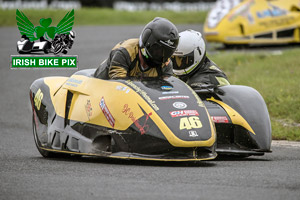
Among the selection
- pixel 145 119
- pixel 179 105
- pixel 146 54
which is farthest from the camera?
pixel 146 54

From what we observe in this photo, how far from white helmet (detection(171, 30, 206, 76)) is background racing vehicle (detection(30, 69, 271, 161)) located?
63 centimetres

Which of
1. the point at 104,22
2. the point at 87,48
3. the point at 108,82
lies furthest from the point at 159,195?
the point at 104,22

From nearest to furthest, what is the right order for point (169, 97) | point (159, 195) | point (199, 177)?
point (159, 195)
point (199, 177)
point (169, 97)

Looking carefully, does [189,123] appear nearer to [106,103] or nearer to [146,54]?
[106,103]

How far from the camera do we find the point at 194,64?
25.6 feet

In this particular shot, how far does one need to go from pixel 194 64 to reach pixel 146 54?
1.25 metres

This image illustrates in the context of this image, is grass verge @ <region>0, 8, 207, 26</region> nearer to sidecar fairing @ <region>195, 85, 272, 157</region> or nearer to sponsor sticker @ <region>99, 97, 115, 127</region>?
sidecar fairing @ <region>195, 85, 272, 157</region>

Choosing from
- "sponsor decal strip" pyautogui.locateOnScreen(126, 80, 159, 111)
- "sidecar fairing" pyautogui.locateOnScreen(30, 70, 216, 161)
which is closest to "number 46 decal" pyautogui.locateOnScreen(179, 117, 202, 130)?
"sidecar fairing" pyautogui.locateOnScreen(30, 70, 216, 161)

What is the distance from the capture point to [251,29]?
15719 mm

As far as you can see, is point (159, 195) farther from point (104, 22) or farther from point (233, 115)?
point (104, 22)

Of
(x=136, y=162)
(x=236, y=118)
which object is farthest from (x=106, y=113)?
(x=236, y=118)

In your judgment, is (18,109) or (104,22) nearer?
(18,109)

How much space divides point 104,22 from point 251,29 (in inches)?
317

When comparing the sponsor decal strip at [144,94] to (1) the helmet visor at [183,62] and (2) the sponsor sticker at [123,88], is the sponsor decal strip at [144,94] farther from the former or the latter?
(1) the helmet visor at [183,62]
